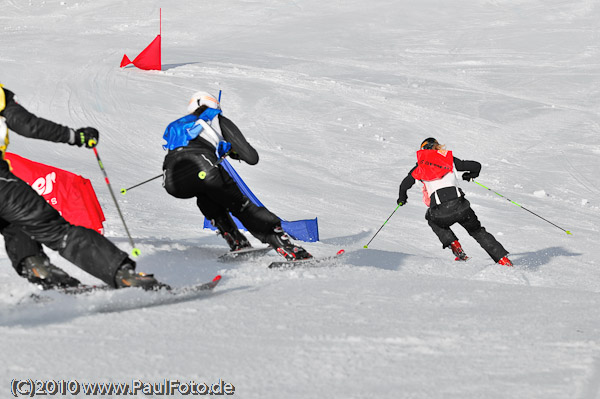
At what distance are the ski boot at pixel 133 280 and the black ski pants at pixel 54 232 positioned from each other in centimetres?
3

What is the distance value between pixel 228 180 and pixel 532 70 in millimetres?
18364

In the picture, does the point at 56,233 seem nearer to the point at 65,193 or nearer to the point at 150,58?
the point at 65,193

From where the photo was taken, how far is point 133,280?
13.2ft

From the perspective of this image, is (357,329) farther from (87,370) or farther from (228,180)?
(228,180)

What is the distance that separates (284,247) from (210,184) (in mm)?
737

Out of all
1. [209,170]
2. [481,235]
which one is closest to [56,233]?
[209,170]

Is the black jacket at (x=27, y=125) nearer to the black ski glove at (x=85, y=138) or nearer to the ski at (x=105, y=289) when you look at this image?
the black ski glove at (x=85, y=138)

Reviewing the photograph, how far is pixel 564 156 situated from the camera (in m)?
14.8

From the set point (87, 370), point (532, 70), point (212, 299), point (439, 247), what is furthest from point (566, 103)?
point (87, 370)

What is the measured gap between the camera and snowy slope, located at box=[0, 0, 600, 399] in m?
2.98

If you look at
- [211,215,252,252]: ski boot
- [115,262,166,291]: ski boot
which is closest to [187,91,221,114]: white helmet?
[211,215,252,252]: ski boot

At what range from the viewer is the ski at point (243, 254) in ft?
19.9

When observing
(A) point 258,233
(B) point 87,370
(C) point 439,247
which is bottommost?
(C) point 439,247

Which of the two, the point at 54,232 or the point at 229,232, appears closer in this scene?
the point at 54,232
